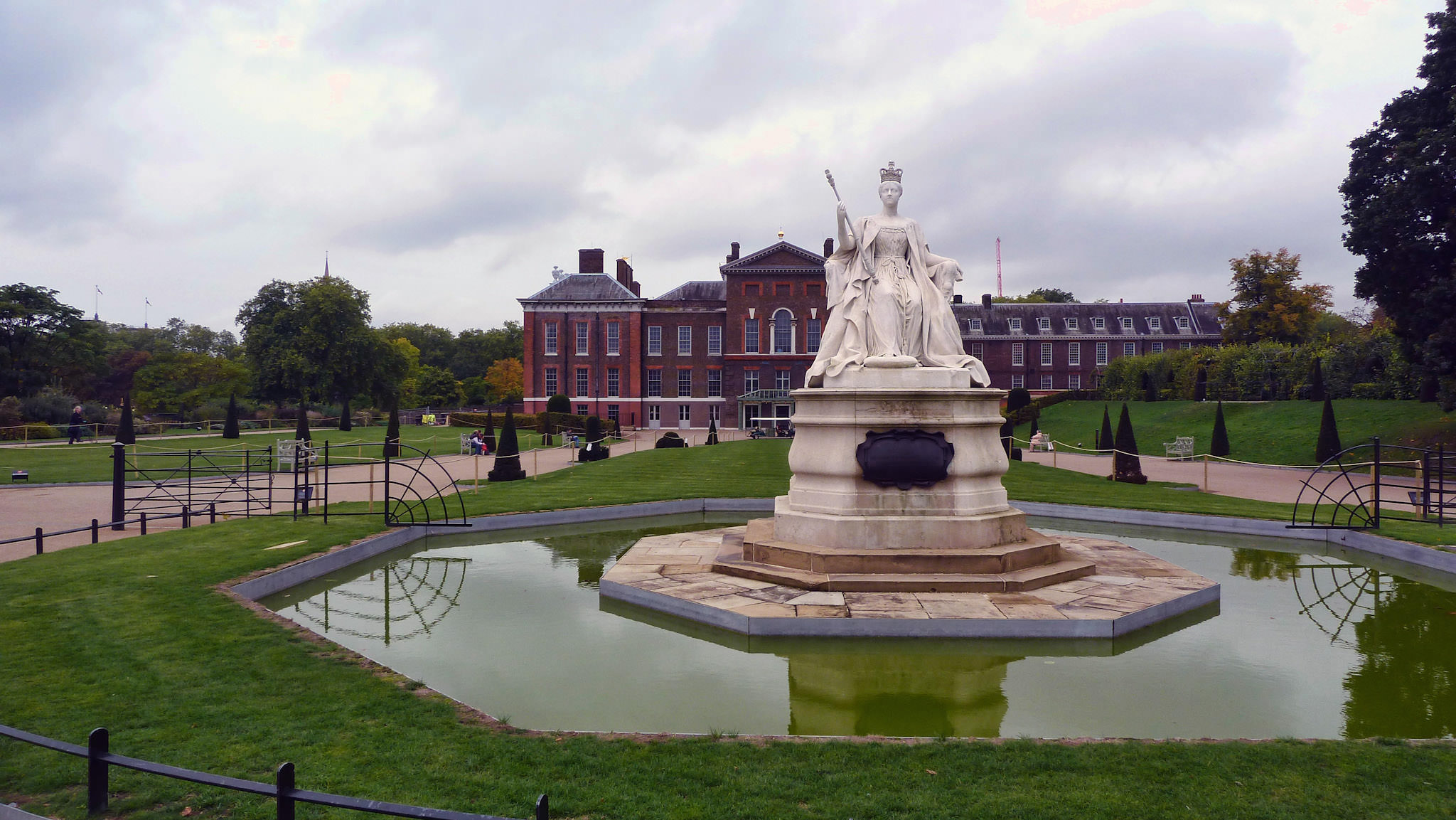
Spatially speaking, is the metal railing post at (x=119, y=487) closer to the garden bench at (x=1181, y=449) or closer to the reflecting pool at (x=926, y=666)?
the reflecting pool at (x=926, y=666)

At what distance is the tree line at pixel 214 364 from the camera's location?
1571 inches

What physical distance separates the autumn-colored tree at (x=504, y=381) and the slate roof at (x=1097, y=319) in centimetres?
4131

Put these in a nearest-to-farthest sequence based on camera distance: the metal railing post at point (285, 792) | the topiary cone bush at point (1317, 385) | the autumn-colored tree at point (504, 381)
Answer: the metal railing post at point (285, 792), the topiary cone bush at point (1317, 385), the autumn-colored tree at point (504, 381)

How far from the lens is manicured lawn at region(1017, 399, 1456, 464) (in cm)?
2333

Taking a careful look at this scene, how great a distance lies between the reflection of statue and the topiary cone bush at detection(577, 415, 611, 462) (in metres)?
18.6

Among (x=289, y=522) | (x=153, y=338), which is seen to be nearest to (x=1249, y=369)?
(x=289, y=522)

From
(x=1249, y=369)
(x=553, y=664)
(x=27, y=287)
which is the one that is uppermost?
(x=27, y=287)

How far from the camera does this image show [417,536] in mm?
11555

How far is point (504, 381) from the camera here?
73.2 m

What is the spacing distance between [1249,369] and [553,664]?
38816 mm

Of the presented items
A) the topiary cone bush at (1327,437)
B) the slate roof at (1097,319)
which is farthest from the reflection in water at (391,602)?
the slate roof at (1097,319)

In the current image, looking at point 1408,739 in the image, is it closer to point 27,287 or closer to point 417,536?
point 417,536

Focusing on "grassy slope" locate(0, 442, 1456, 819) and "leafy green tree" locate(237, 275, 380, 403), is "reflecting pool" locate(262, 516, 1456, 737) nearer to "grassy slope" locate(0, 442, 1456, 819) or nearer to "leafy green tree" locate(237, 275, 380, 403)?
"grassy slope" locate(0, 442, 1456, 819)

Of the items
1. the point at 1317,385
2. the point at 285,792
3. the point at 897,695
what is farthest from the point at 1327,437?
the point at 285,792
